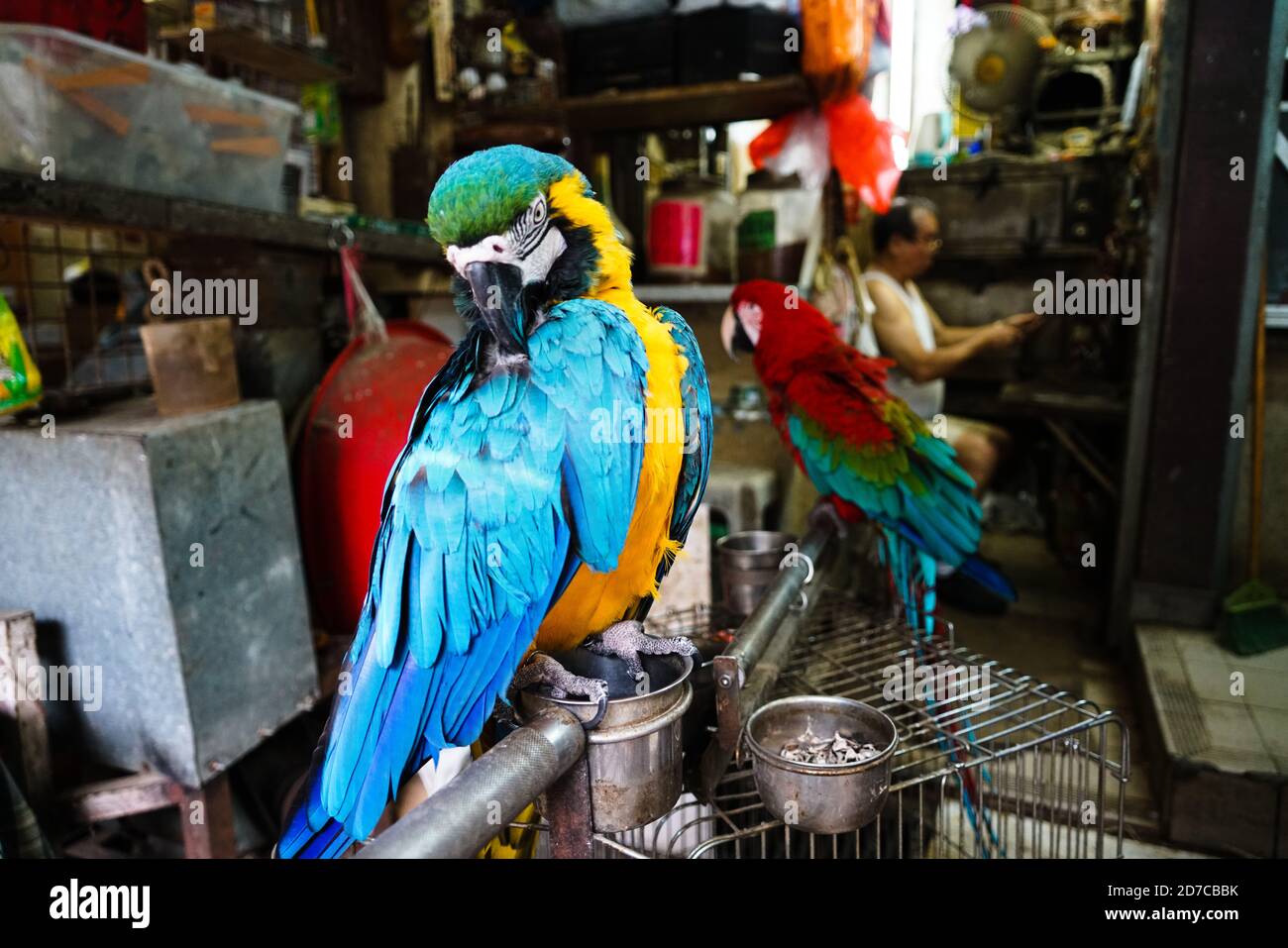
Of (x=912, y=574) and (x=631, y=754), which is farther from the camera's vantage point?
(x=912, y=574)

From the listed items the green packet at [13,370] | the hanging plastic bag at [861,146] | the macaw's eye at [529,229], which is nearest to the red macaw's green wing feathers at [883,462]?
the hanging plastic bag at [861,146]

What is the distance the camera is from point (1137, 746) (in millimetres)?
2480

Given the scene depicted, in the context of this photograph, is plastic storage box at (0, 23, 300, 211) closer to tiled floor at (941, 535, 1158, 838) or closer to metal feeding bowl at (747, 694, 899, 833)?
metal feeding bowl at (747, 694, 899, 833)

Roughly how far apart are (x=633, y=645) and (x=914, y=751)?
2.47 feet

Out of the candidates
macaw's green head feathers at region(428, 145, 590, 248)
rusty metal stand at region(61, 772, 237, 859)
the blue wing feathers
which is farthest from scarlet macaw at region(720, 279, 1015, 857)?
rusty metal stand at region(61, 772, 237, 859)

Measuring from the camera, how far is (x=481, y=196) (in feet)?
2.60

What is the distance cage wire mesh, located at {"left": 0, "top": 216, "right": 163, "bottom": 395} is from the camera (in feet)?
7.50

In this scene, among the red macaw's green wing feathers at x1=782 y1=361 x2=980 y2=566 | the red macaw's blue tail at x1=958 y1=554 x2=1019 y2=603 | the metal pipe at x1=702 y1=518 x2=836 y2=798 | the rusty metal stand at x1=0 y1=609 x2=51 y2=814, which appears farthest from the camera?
the red macaw's green wing feathers at x1=782 y1=361 x2=980 y2=566

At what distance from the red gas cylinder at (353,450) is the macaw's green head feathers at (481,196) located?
1.18m

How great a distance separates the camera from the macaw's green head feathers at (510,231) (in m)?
0.80

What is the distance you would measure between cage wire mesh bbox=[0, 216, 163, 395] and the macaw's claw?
1.61 metres

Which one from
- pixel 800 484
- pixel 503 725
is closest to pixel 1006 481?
pixel 800 484

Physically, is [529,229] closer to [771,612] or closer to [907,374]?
[771,612]

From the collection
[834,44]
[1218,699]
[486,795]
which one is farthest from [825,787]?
[834,44]
